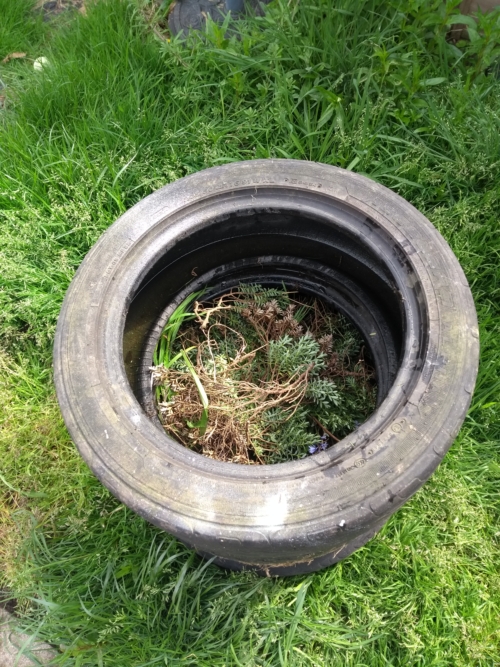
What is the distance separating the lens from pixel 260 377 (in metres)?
2.17

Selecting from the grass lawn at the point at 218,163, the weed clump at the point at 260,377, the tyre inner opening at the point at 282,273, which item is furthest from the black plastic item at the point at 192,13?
the weed clump at the point at 260,377

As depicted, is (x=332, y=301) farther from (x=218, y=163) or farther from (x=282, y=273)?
(x=218, y=163)

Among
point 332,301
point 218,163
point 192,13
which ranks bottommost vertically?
point 332,301

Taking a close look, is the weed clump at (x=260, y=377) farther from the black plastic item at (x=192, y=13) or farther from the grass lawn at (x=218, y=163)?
the black plastic item at (x=192, y=13)

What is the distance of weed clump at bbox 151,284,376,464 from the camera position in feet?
6.55

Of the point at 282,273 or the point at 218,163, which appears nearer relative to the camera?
the point at 282,273

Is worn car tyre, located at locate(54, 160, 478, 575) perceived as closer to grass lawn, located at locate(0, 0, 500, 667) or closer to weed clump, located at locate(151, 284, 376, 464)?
weed clump, located at locate(151, 284, 376, 464)

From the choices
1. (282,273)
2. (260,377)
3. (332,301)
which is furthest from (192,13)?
(260,377)

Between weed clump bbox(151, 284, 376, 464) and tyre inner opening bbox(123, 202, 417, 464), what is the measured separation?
2.2 inches

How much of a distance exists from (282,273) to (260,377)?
0.44 m

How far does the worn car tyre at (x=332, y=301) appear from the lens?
4.37 ft

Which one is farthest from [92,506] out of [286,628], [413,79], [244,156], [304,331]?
[413,79]

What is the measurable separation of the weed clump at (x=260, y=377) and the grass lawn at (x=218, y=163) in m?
0.41

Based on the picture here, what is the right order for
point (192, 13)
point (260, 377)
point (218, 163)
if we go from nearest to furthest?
point (260, 377), point (218, 163), point (192, 13)
